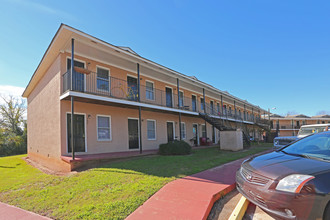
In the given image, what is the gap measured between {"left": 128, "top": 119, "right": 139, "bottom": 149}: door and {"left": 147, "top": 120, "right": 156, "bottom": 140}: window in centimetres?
100

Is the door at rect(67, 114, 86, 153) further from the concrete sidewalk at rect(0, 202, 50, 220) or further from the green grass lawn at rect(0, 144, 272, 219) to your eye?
the concrete sidewalk at rect(0, 202, 50, 220)

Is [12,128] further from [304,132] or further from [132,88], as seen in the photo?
[304,132]

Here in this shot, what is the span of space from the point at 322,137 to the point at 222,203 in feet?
8.33

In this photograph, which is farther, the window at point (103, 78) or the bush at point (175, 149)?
the window at point (103, 78)

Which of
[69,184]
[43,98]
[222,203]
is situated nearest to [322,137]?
[222,203]

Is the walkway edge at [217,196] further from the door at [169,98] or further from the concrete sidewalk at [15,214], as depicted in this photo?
the door at [169,98]

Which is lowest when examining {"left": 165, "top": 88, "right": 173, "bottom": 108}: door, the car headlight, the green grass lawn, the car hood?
the green grass lawn

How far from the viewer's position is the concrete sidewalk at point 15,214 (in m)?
3.47

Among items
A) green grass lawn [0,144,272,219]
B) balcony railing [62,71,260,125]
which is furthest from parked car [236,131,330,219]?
balcony railing [62,71,260,125]

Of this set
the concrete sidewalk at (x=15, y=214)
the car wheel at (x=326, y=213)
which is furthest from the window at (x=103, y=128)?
the car wheel at (x=326, y=213)

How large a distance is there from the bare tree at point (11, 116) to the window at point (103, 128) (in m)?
26.3

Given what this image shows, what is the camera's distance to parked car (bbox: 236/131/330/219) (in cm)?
225

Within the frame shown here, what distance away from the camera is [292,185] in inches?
96.6

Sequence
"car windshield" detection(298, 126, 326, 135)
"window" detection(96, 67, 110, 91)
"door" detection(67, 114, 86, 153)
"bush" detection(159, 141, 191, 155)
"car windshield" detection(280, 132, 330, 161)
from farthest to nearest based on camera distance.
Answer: "window" detection(96, 67, 110, 91)
"bush" detection(159, 141, 191, 155)
"door" detection(67, 114, 86, 153)
"car windshield" detection(298, 126, 326, 135)
"car windshield" detection(280, 132, 330, 161)
